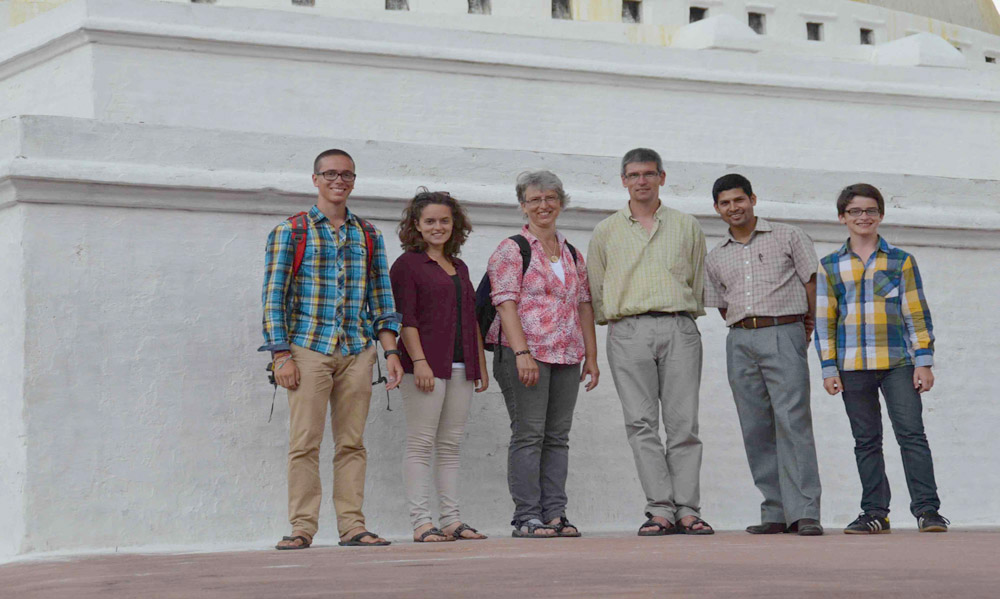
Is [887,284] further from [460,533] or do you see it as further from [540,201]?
[460,533]

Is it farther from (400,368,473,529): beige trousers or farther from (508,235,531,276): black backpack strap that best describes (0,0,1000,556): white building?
(508,235,531,276): black backpack strap

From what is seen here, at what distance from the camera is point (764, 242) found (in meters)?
6.18

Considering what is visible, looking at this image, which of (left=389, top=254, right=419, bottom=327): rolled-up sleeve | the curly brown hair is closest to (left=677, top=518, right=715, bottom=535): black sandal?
(left=389, top=254, right=419, bottom=327): rolled-up sleeve

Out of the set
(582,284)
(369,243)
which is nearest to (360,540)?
(369,243)

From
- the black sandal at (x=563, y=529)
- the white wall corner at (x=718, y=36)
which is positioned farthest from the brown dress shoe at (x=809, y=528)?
the white wall corner at (x=718, y=36)

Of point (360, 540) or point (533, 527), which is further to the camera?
point (533, 527)

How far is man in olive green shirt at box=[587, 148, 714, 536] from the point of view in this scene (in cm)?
607

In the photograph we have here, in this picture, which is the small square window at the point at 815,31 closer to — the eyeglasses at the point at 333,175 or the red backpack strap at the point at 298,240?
the eyeglasses at the point at 333,175

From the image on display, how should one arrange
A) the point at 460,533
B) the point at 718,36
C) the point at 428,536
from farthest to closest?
the point at 718,36
the point at 460,533
the point at 428,536

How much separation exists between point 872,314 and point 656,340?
0.94 meters

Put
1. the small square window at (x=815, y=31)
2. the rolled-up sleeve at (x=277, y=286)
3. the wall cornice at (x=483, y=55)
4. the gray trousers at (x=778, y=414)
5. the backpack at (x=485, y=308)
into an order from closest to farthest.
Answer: the rolled-up sleeve at (x=277, y=286) → the gray trousers at (x=778, y=414) → the backpack at (x=485, y=308) → the wall cornice at (x=483, y=55) → the small square window at (x=815, y=31)

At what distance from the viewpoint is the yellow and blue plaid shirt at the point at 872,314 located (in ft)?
19.8

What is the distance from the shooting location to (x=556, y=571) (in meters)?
4.36

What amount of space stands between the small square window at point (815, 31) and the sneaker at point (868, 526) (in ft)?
26.7
